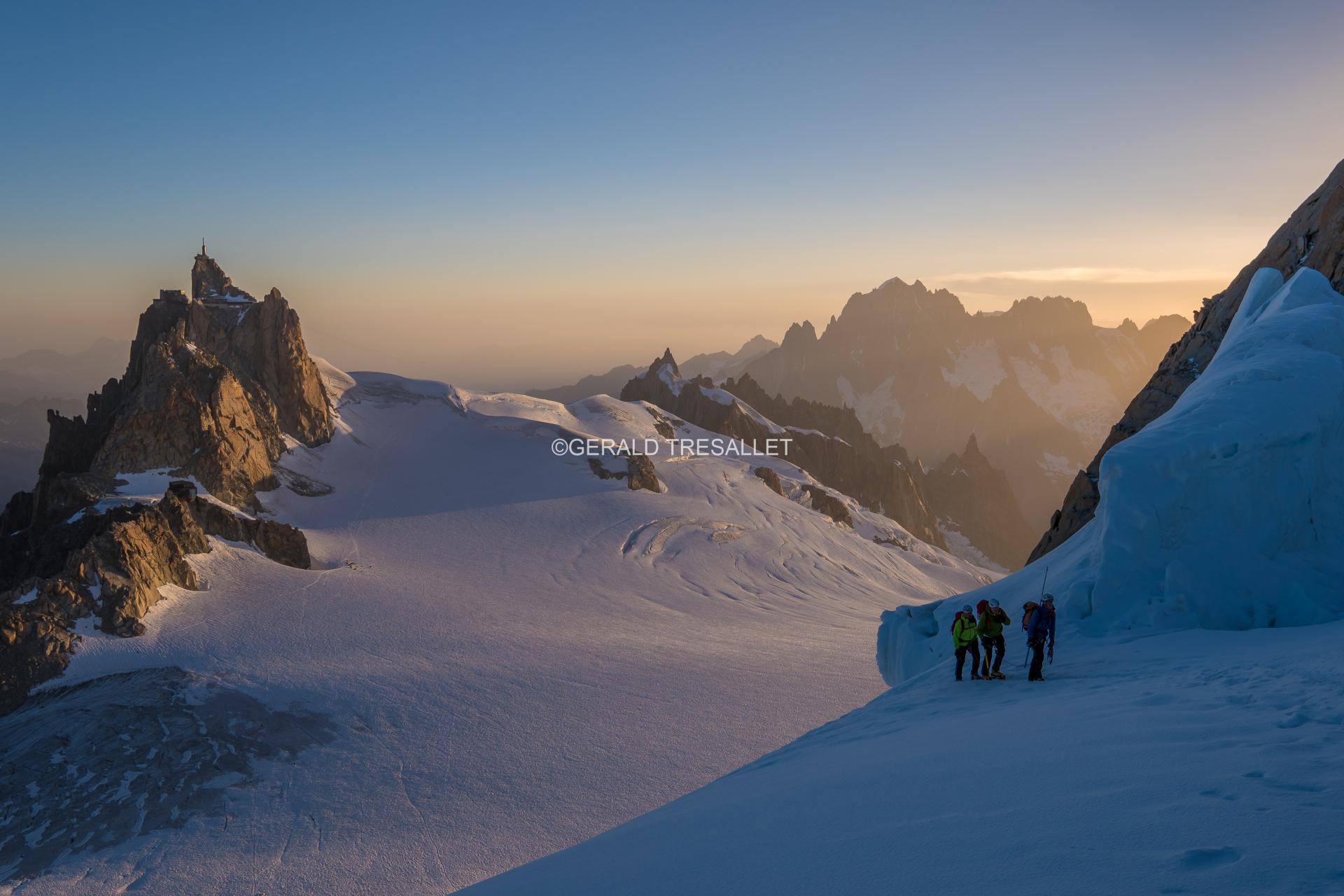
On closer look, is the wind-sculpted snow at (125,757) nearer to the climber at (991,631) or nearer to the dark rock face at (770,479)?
the climber at (991,631)

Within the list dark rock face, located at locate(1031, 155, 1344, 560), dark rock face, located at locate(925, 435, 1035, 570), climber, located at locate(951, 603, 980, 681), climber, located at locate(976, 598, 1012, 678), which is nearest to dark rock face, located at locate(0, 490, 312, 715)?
climber, located at locate(951, 603, 980, 681)

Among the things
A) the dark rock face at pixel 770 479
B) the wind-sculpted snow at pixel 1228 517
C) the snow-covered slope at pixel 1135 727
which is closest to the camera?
the snow-covered slope at pixel 1135 727

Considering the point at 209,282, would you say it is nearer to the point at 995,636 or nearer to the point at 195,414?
the point at 195,414

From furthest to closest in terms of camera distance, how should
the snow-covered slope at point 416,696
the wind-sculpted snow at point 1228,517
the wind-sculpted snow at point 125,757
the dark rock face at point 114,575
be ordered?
the dark rock face at point 114,575
the wind-sculpted snow at point 125,757
the snow-covered slope at point 416,696
the wind-sculpted snow at point 1228,517

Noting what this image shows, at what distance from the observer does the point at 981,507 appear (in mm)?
161250

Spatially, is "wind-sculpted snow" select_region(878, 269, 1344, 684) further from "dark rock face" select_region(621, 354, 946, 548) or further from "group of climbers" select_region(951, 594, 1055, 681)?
"dark rock face" select_region(621, 354, 946, 548)

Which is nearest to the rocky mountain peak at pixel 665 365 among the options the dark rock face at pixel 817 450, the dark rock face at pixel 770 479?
the dark rock face at pixel 817 450

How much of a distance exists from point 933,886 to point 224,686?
29.4m

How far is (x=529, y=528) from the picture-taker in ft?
183

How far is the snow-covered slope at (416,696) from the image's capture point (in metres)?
20.6

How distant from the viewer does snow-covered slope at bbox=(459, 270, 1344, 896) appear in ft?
19.4

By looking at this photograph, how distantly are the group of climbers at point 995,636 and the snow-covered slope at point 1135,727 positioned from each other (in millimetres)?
422

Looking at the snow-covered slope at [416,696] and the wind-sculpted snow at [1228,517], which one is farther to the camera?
the snow-covered slope at [416,696]

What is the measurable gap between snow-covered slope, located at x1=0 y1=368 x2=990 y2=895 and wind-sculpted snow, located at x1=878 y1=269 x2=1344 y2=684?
13850 mm
